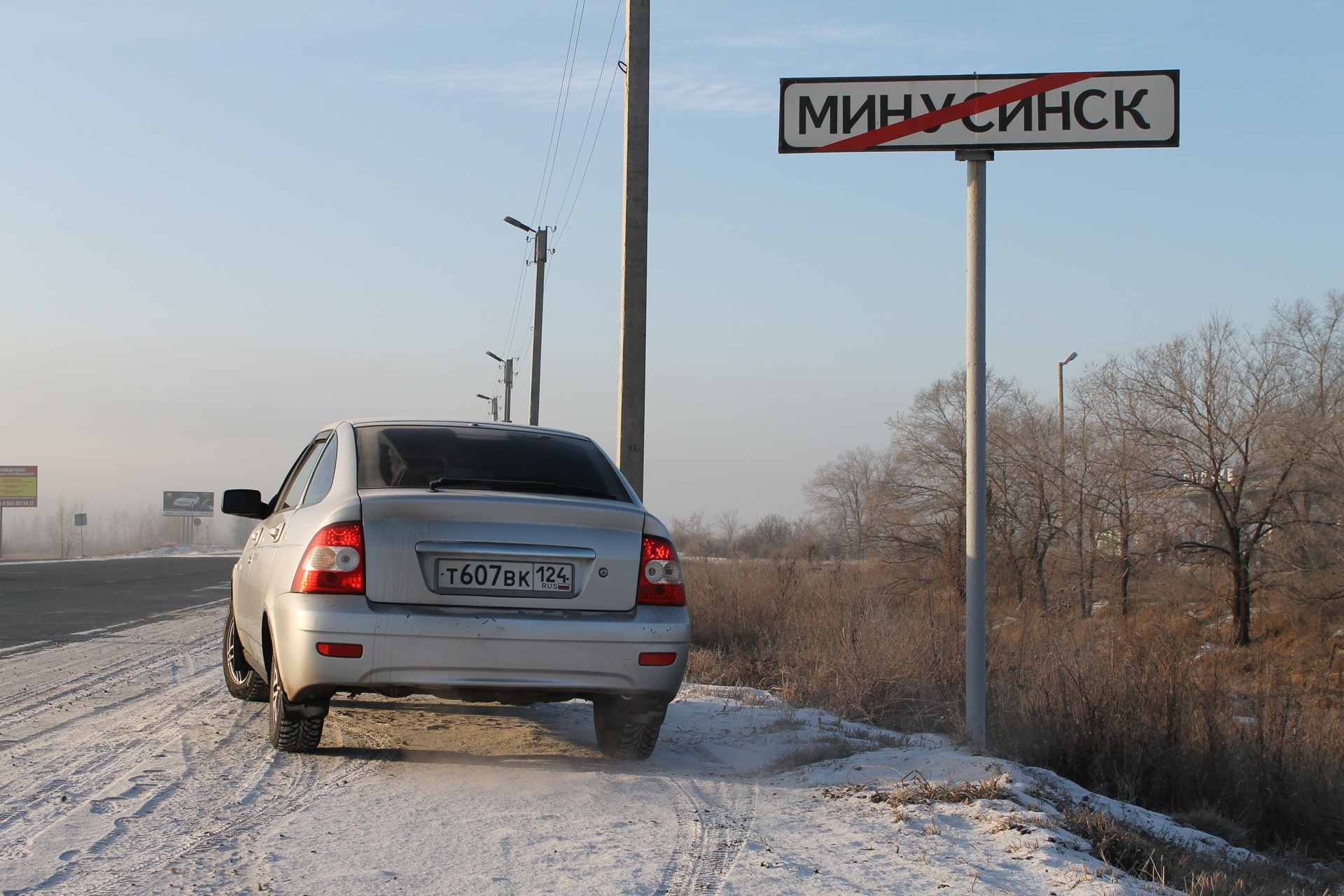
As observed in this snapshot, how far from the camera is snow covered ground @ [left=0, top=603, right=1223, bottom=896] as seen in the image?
3273 mm

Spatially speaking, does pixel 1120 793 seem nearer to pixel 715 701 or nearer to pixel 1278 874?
pixel 1278 874

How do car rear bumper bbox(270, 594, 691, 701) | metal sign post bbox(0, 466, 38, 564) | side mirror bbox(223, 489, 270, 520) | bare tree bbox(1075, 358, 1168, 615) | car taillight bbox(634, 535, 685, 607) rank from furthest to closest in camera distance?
metal sign post bbox(0, 466, 38, 564), bare tree bbox(1075, 358, 1168, 615), side mirror bbox(223, 489, 270, 520), car taillight bbox(634, 535, 685, 607), car rear bumper bbox(270, 594, 691, 701)

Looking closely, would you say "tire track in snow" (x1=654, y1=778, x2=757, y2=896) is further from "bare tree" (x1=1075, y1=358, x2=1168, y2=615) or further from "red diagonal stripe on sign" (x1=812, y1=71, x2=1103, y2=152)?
"bare tree" (x1=1075, y1=358, x2=1168, y2=615)

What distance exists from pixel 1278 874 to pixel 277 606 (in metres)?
4.26

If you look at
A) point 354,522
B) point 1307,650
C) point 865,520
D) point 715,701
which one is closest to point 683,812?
point 354,522

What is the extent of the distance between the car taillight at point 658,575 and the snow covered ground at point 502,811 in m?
0.83

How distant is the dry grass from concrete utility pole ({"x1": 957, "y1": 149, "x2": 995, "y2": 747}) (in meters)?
0.34

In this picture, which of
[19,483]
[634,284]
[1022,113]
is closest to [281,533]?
[1022,113]

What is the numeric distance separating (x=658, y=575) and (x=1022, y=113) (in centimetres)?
321

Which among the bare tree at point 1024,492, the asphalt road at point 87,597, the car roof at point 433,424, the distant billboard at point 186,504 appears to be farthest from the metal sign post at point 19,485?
the car roof at point 433,424

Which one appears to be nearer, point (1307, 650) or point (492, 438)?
point (492, 438)

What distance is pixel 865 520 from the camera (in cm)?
3042

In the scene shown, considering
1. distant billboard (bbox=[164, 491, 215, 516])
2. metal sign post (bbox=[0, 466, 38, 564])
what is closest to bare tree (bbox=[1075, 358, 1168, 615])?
metal sign post (bbox=[0, 466, 38, 564])

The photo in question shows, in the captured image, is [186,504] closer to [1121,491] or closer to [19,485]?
[19,485]
